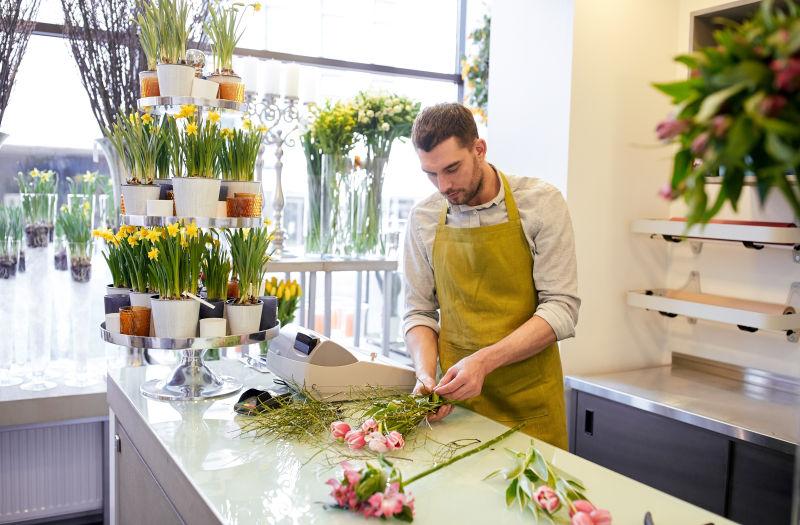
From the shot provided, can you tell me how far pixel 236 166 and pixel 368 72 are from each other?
112 inches

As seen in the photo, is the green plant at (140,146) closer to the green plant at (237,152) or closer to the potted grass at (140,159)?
the potted grass at (140,159)

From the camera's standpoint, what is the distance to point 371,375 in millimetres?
2180

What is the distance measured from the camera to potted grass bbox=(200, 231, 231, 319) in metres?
2.24

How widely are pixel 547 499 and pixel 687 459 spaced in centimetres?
166

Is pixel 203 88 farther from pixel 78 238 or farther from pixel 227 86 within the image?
pixel 78 238

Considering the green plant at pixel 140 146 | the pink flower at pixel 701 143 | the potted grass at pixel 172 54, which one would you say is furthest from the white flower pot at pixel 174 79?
the pink flower at pixel 701 143

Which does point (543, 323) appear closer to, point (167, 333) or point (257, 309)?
point (257, 309)

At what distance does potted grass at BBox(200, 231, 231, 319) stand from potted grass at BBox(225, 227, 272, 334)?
27 mm

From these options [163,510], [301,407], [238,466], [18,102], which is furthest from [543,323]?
[18,102]

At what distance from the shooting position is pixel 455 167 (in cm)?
222

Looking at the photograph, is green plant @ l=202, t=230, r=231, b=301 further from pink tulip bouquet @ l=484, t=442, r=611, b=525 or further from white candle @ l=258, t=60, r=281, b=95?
white candle @ l=258, t=60, r=281, b=95

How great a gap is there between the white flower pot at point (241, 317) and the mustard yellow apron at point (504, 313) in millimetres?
653

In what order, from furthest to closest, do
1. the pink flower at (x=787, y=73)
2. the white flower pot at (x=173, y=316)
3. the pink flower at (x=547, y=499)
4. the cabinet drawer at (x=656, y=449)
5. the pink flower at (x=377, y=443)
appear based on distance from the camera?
the cabinet drawer at (x=656, y=449), the white flower pot at (x=173, y=316), the pink flower at (x=377, y=443), the pink flower at (x=547, y=499), the pink flower at (x=787, y=73)

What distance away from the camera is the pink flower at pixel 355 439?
1.72m
